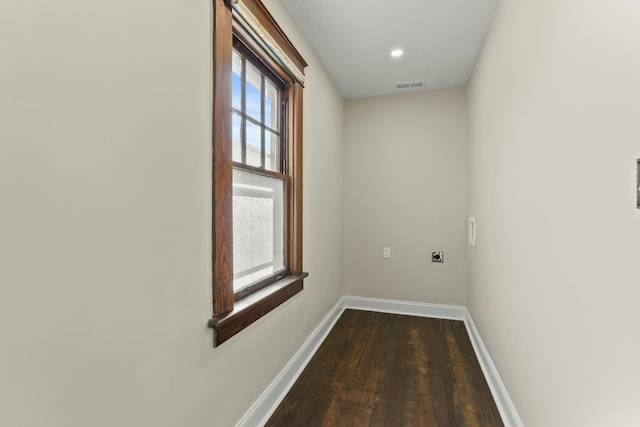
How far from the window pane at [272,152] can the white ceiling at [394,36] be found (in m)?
0.84

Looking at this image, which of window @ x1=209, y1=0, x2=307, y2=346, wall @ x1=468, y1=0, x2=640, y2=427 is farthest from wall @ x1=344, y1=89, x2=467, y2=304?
window @ x1=209, y1=0, x2=307, y2=346

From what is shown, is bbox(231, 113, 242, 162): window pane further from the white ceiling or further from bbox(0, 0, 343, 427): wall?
the white ceiling

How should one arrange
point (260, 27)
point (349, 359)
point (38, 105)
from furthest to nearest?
1. point (349, 359)
2. point (260, 27)
3. point (38, 105)

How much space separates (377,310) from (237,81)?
278cm

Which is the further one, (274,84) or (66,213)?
(274,84)

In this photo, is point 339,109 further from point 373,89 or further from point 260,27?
point 260,27

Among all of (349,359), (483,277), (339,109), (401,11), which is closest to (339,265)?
(349,359)

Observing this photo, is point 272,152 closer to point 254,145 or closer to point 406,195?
point 254,145

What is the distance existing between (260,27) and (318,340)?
→ 2.31m

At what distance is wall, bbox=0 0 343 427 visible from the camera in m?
0.69

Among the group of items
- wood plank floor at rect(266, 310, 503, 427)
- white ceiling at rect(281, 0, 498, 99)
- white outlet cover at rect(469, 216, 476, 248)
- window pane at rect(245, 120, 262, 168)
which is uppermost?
white ceiling at rect(281, 0, 498, 99)

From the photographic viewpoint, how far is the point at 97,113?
84 cm

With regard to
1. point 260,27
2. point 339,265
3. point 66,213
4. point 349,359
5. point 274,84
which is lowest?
point 349,359

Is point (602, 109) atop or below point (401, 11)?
below
